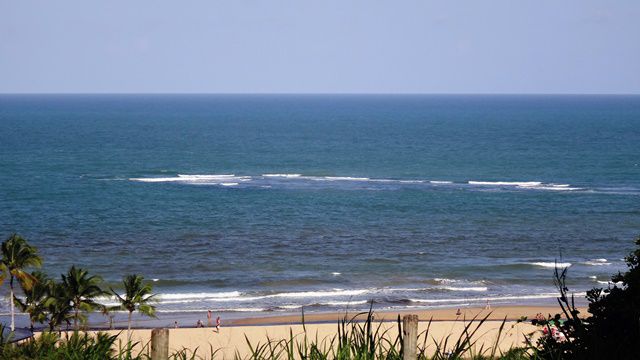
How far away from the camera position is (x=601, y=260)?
52031 millimetres

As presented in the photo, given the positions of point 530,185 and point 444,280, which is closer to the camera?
point 444,280

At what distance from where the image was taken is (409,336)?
7352 mm

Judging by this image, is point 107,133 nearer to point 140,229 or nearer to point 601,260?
point 140,229

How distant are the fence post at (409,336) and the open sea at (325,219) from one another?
3418 cm

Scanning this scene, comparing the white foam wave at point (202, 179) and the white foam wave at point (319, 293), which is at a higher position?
the white foam wave at point (202, 179)

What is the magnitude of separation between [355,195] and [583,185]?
Answer: 80.7 ft

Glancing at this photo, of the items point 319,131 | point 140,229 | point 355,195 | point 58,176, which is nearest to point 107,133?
point 319,131

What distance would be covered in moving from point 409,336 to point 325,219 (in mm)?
59237

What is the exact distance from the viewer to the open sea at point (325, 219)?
1845 inches

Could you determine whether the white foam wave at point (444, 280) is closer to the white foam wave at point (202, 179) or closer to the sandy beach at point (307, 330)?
the sandy beach at point (307, 330)

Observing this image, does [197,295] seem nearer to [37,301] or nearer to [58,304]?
[37,301]

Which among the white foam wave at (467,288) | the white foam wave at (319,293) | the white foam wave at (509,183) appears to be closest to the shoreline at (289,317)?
the white foam wave at (319,293)

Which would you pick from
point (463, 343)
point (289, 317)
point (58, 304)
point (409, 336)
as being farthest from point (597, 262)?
point (409, 336)

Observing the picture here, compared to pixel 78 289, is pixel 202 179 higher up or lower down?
lower down
